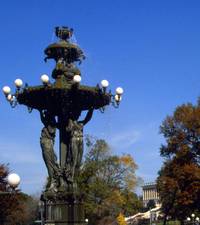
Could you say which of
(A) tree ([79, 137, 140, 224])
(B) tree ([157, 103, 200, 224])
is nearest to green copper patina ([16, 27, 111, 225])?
(B) tree ([157, 103, 200, 224])

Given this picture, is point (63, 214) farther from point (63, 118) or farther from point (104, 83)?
point (104, 83)

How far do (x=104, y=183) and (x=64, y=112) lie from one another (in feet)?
146

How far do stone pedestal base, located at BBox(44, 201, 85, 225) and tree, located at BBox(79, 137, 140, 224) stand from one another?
134 feet

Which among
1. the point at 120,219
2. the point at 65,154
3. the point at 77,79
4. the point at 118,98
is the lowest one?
the point at 120,219

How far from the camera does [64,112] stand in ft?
64.5

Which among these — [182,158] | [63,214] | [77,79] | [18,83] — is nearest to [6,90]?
[18,83]

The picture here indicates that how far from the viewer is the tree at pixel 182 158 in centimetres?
5094

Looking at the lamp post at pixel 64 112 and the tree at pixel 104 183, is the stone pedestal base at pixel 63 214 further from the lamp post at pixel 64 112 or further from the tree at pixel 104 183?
the tree at pixel 104 183

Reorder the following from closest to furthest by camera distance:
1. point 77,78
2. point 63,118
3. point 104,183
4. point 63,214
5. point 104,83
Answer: point 77,78 < point 63,214 < point 104,83 < point 63,118 < point 104,183

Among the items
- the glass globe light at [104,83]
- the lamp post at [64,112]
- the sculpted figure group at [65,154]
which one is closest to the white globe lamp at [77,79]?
the lamp post at [64,112]

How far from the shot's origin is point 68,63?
66.4ft

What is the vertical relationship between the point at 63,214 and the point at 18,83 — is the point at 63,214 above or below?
below

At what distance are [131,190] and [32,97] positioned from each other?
49.6 metres

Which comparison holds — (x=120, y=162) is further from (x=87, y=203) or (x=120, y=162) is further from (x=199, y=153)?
(x=199, y=153)
